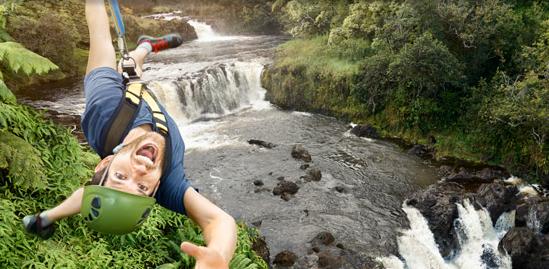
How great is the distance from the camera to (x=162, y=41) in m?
3.16

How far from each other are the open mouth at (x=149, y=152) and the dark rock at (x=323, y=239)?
11.6 meters

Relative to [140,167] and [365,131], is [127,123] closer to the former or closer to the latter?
[140,167]

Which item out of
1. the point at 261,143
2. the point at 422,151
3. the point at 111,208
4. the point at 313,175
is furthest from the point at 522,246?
the point at 111,208

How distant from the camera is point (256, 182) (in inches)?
646

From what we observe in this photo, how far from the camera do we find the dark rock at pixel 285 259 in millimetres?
12211

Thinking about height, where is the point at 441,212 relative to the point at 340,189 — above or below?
above

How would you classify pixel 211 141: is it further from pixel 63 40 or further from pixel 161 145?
pixel 161 145

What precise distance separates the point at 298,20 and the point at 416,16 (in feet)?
31.2

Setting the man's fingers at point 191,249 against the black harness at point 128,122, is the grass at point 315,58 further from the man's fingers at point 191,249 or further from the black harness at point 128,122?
the man's fingers at point 191,249

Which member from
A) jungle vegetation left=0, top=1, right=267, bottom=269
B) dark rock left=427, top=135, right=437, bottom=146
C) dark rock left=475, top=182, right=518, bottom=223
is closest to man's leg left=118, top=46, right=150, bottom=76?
jungle vegetation left=0, top=1, right=267, bottom=269

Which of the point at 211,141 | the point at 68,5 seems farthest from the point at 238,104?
the point at 68,5

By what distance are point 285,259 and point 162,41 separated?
10.1 metres

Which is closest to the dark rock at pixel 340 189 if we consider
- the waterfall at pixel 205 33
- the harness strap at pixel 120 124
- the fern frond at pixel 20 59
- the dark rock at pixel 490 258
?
the dark rock at pixel 490 258

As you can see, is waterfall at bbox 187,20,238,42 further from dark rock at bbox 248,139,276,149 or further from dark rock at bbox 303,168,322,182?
dark rock at bbox 303,168,322,182
